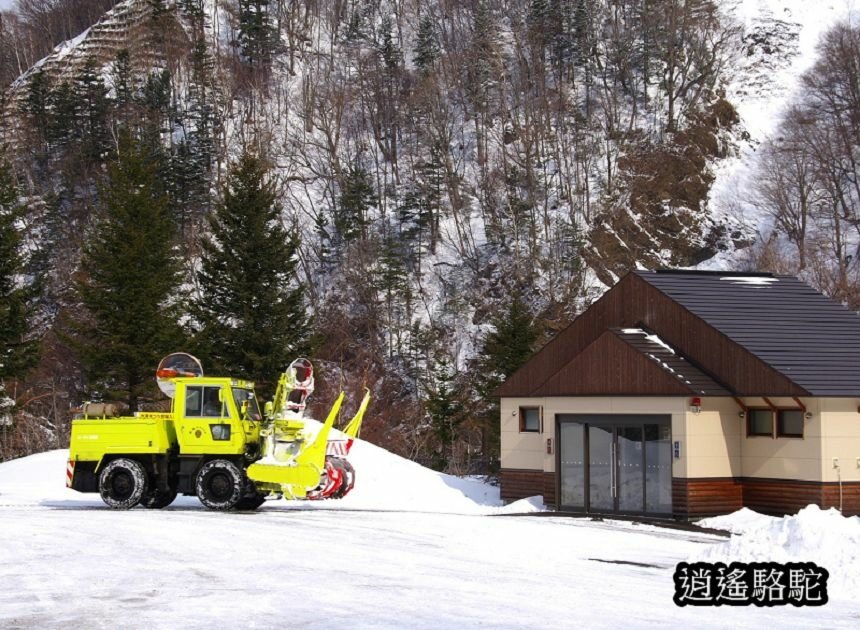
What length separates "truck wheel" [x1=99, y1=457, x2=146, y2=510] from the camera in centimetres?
2488

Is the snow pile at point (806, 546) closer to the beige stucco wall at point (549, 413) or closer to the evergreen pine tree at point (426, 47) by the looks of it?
the beige stucco wall at point (549, 413)

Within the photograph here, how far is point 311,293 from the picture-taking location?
68.5 m

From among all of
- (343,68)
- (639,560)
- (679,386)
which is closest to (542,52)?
(343,68)

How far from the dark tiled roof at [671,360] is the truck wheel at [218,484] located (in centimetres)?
1027

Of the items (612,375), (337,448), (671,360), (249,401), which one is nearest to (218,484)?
(249,401)

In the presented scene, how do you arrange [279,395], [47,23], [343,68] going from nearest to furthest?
[279,395] < [343,68] < [47,23]

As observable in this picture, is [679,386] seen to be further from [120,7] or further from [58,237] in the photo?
[120,7]

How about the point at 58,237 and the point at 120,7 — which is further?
the point at 120,7

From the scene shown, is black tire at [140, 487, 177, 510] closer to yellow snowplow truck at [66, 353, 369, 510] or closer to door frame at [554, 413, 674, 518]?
yellow snowplow truck at [66, 353, 369, 510]

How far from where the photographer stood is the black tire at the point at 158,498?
25.5 m

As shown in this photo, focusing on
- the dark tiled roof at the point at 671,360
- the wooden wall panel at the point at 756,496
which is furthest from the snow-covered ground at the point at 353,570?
the dark tiled roof at the point at 671,360

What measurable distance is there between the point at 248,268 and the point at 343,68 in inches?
1888

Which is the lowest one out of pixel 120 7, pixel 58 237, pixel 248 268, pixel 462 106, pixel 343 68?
pixel 248 268

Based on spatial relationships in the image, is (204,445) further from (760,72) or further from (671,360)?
(760,72)
